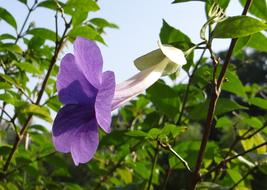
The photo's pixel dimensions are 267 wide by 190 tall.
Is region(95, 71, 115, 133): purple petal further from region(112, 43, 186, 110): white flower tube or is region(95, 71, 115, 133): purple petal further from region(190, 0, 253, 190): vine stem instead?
region(190, 0, 253, 190): vine stem

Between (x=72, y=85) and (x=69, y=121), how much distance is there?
5cm

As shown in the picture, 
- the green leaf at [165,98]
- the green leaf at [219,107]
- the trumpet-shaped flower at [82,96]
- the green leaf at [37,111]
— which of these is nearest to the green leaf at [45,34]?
the green leaf at [37,111]

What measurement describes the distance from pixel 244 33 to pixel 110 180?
127 cm

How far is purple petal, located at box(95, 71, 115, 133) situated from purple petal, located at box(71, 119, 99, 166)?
0.06 metres

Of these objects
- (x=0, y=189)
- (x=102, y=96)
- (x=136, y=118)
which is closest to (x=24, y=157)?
(x=0, y=189)

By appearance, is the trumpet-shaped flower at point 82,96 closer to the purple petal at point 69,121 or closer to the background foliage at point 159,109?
the purple petal at point 69,121

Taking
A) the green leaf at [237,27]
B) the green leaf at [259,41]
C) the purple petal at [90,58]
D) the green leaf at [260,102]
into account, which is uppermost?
the purple petal at [90,58]

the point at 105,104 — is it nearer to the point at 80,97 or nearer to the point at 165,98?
the point at 80,97

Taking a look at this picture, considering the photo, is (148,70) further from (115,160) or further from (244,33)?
(115,160)

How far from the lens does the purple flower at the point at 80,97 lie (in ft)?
2.23

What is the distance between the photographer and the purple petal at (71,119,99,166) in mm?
698

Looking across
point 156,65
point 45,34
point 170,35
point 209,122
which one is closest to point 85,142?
point 156,65

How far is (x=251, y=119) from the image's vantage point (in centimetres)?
161

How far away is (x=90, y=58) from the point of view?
677 millimetres
